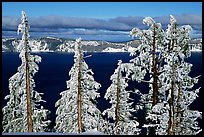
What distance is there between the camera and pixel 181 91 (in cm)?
1443

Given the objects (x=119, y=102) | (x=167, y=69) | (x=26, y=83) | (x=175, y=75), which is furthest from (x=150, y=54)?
(x=26, y=83)

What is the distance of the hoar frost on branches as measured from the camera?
12.7 meters

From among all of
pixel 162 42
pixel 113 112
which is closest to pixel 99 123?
pixel 113 112

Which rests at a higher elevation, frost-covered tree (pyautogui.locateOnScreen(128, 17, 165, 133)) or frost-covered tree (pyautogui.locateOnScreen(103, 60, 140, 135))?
frost-covered tree (pyautogui.locateOnScreen(128, 17, 165, 133))

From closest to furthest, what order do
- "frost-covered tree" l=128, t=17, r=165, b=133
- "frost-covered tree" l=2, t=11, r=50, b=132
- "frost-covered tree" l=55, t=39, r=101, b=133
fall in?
1. "frost-covered tree" l=128, t=17, r=165, b=133
2. "frost-covered tree" l=2, t=11, r=50, b=132
3. "frost-covered tree" l=55, t=39, r=101, b=133

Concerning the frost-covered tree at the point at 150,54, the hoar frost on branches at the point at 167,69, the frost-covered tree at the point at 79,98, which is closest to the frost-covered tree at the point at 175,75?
the hoar frost on branches at the point at 167,69

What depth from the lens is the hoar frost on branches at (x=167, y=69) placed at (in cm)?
1270

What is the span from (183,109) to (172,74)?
7.78 ft

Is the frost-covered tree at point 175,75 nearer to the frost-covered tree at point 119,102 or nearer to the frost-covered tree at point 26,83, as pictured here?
the frost-covered tree at point 119,102

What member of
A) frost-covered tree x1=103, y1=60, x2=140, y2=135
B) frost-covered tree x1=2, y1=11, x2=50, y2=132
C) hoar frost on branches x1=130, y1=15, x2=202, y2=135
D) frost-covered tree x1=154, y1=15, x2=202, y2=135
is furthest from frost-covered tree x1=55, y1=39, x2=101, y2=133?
frost-covered tree x1=154, y1=15, x2=202, y2=135

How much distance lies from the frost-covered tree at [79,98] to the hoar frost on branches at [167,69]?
16.8ft

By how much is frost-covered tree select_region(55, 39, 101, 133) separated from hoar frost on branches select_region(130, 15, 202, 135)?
5.11m

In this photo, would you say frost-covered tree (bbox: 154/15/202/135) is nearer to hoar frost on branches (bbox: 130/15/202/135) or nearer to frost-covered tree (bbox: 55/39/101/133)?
hoar frost on branches (bbox: 130/15/202/135)

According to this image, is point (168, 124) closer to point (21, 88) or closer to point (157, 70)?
point (157, 70)
